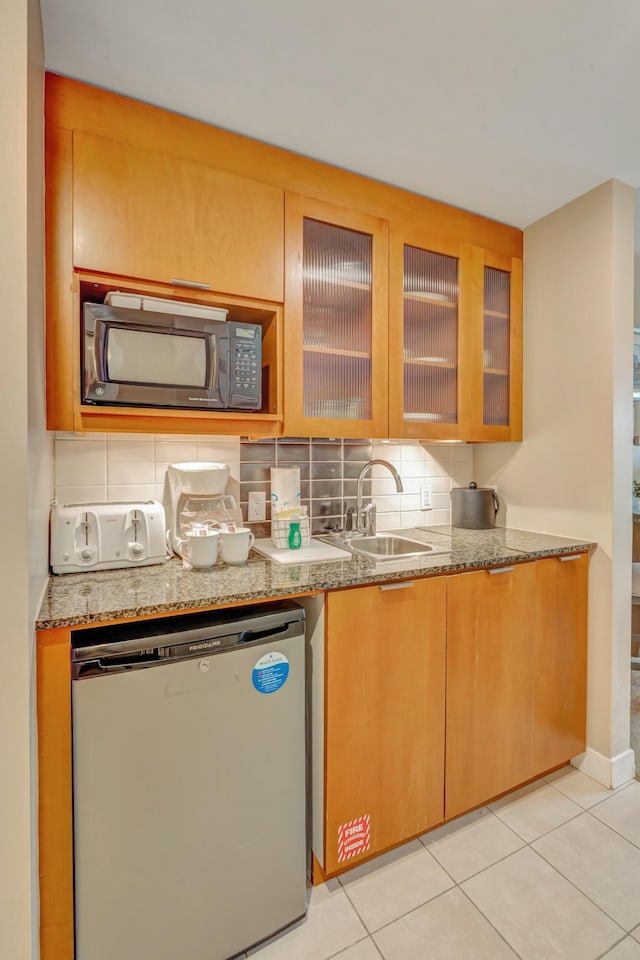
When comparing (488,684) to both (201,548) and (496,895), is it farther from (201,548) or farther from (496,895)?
(201,548)

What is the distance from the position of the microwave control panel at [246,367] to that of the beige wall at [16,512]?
2.11ft

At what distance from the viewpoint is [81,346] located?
4.24ft

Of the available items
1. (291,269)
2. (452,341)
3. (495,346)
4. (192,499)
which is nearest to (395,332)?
(452,341)

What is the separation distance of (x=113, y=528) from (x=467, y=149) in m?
1.78

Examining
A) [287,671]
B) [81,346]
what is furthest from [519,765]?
[81,346]

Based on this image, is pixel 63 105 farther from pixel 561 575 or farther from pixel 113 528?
pixel 561 575

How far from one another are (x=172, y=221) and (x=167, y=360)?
0.43 metres

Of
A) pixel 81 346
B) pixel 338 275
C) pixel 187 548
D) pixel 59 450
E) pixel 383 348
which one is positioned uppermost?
pixel 338 275

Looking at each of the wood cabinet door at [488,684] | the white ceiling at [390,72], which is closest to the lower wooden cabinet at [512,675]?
the wood cabinet door at [488,684]

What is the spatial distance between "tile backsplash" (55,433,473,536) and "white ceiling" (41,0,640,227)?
1084 millimetres

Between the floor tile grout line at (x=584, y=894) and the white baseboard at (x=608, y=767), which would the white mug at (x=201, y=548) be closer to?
the floor tile grout line at (x=584, y=894)

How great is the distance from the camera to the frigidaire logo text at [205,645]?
1128 mm

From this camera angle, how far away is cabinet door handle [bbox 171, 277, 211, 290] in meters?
1.41

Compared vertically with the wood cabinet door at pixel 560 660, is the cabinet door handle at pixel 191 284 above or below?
above
